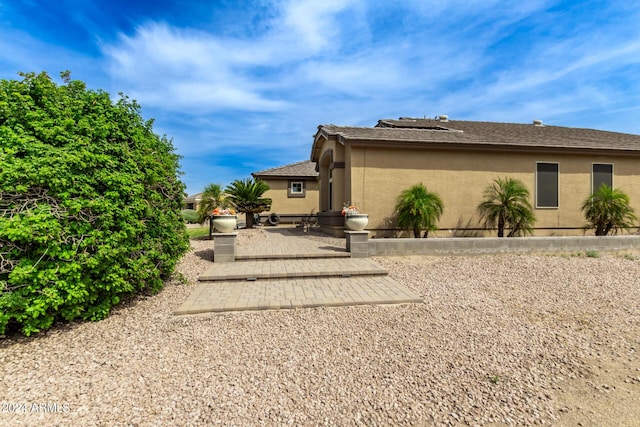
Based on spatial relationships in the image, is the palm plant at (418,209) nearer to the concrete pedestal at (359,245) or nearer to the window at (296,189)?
the concrete pedestal at (359,245)

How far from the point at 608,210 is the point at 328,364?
12532 millimetres

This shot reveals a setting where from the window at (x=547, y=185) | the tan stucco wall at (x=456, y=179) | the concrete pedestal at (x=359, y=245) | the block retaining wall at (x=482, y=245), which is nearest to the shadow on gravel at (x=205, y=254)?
the concrete pedestal at (x=359, y=245)

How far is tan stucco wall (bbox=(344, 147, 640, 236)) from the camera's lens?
414 inches

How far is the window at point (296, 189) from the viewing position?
20.1 metres

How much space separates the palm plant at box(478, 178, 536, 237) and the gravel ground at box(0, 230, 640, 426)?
5.39 meters

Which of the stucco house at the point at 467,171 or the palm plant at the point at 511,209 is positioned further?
the stucco house at the point at 467,171

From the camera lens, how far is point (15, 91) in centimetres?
358

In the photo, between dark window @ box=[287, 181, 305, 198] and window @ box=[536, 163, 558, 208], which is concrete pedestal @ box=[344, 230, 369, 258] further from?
dark window @ box=[287, 181, 305, 198]

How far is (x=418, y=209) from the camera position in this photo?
9.33 metres

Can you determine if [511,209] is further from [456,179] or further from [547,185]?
[547,185]

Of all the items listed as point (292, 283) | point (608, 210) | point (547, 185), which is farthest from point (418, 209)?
point (608, 210)

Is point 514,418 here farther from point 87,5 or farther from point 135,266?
point 87,5

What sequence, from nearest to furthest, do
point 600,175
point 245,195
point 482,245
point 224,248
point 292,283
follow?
1. point 292,283
2. point 224,248
3. point 482,245
4. point 600,175
5. point 245,195

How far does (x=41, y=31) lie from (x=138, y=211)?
17.0 feet
